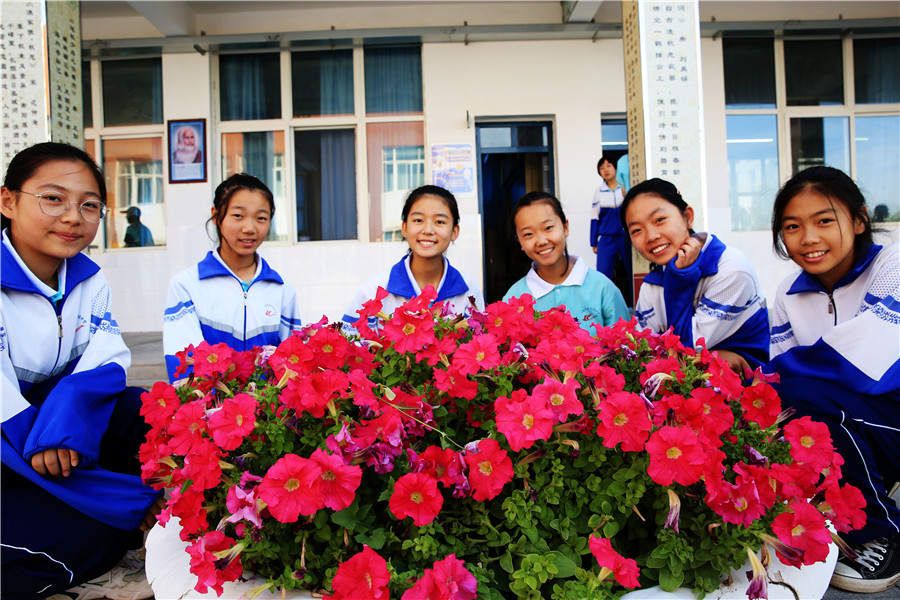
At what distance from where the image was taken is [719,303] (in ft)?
6.75

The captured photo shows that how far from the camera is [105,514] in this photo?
1.44 metres

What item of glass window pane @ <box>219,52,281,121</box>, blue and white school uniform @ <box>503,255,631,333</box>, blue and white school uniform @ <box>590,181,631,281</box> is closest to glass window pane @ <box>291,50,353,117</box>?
glass window pane @ <box>219,52,281,121</box>

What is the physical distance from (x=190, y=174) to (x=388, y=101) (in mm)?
2614

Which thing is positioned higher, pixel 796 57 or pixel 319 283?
pixel 796 57

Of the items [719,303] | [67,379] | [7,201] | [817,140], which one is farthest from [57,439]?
[817,140]

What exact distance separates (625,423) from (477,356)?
0.83ft

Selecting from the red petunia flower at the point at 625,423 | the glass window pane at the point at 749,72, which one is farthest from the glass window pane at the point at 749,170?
→ the red petunia flower at the point at 625,423

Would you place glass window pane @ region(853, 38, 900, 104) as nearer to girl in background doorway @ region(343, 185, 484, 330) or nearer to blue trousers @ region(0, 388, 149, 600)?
girl in background doorway @ region(343, 185, 484, 330)

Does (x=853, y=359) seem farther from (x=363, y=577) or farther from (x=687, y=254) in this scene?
(x=363, y=577)

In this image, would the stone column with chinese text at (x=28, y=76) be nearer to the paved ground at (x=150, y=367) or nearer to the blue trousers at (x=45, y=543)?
the paved ground at (x=150, y=367)

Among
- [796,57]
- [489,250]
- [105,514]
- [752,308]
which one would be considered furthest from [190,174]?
[796,57]

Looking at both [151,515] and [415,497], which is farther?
[151,515]

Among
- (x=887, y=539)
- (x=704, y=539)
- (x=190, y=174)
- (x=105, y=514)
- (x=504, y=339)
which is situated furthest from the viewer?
(x=190, y=174)

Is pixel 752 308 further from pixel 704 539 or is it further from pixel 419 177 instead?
pixel 419 177
